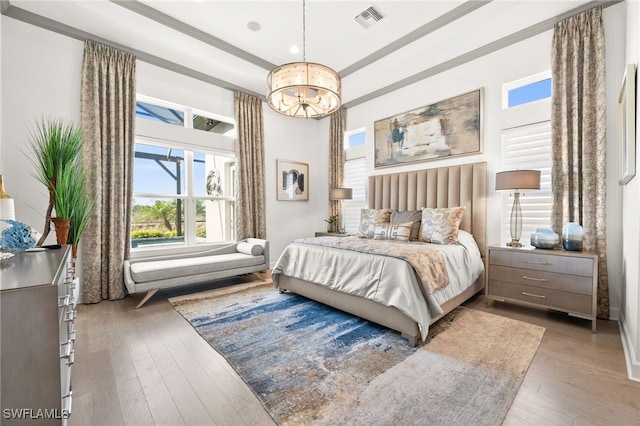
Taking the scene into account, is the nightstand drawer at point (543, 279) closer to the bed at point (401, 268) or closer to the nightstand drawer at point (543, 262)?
the nightstand drawer at point (543, 262)

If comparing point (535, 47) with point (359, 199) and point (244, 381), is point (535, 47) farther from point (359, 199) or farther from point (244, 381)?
point (244, 381)

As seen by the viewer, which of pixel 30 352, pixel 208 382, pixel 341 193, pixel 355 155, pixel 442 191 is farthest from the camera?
pixel 355 155

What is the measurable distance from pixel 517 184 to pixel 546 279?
955 millimetres

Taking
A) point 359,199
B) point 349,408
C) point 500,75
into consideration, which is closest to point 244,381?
point 349,408

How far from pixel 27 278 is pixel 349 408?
1.52 meters

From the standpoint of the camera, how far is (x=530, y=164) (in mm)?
3111

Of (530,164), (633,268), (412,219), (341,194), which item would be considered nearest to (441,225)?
(412,219)

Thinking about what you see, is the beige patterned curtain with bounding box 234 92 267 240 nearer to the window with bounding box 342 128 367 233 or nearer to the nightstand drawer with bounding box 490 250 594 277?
the window with bounding box 342 128 367 233

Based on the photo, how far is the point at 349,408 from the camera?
142 cm

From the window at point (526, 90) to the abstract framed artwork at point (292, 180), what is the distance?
3440mm

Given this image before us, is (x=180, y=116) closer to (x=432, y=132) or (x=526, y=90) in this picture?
(x=432, y=132)

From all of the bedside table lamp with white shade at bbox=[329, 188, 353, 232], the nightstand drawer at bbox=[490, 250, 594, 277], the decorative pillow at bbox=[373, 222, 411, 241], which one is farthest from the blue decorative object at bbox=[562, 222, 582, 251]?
the bedside table lamp with white shade at bbox=[329, 188, 353, 232]

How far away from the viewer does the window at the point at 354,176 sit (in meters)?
5.02

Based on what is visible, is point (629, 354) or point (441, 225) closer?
point (629, 354)
